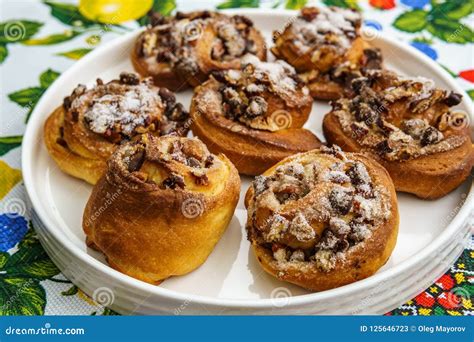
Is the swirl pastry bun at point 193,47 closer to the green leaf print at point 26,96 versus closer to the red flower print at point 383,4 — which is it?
the green leaf print at point 26,96

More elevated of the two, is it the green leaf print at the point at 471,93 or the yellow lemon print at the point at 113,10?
the green leaf print at the point at 471,93

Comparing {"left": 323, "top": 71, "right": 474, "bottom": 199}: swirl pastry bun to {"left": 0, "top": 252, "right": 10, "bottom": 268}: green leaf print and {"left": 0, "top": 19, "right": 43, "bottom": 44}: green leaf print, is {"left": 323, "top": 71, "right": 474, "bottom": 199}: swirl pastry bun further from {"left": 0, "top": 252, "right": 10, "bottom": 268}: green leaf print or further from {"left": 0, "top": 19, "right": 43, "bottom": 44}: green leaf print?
{"left": 0, "top": 19, "right": 43, "bottom": 44}: green leaf print

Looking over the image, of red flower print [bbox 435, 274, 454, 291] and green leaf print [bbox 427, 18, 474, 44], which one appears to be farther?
green leaf print [bbox 427, 18, 474, 44]

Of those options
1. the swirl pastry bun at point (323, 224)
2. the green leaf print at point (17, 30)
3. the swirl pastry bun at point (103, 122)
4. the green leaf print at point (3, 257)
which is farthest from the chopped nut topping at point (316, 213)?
the green leaf print at point (17, 30)

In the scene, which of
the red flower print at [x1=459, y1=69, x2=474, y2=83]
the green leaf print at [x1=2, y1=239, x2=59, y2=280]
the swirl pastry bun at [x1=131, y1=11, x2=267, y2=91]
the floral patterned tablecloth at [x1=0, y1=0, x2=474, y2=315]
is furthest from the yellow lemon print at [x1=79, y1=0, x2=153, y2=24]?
the red flower print at [x1=459, y1=69, x2=474, y2=83]

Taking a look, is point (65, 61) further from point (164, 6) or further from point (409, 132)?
point (409, 132)
